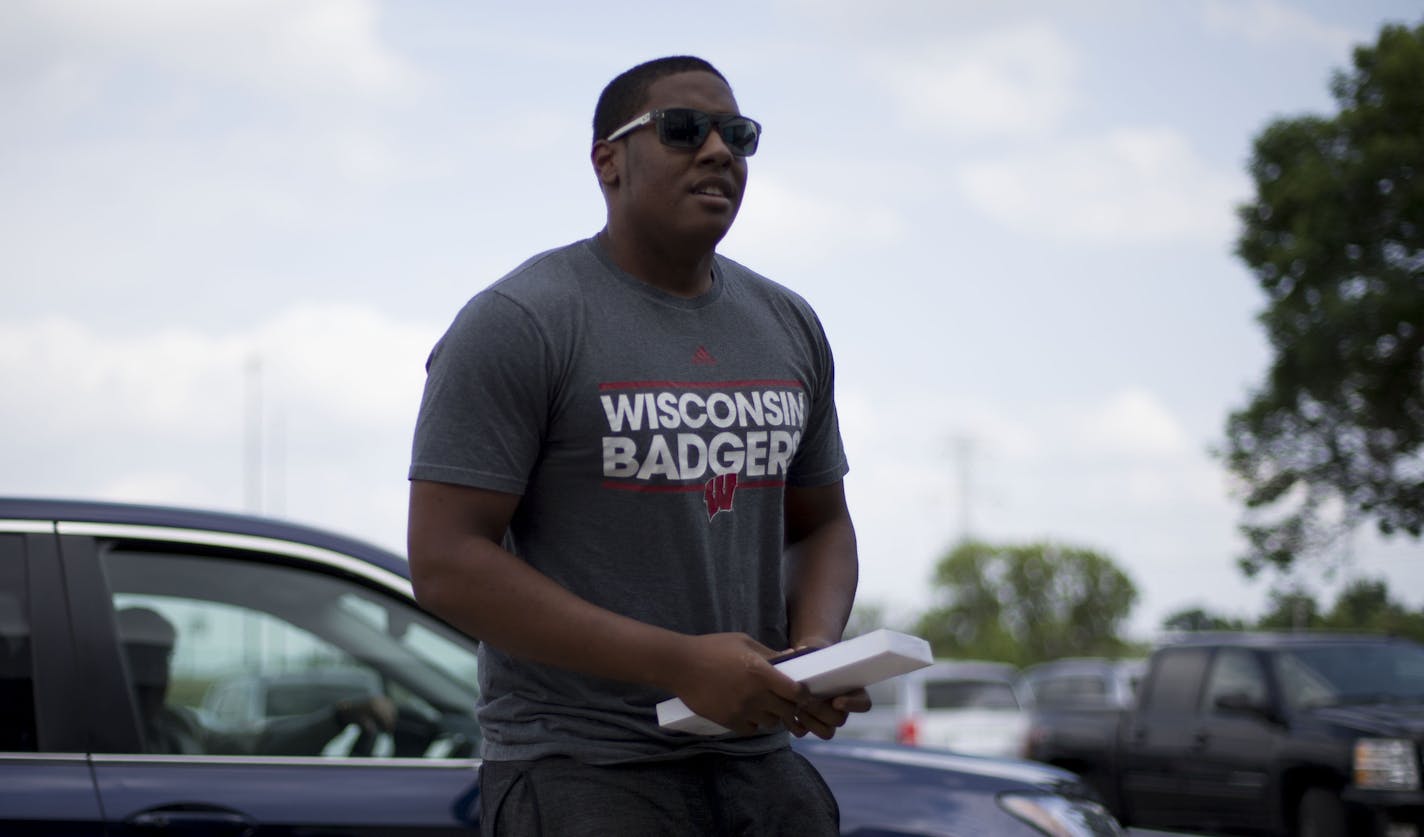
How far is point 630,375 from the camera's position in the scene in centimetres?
250

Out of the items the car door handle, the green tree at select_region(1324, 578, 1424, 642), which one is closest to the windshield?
the car door handle

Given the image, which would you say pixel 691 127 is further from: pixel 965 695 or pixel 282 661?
pixel 965 695

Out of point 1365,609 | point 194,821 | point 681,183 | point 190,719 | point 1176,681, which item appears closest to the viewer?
point 681,183

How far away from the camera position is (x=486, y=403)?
2420 mm

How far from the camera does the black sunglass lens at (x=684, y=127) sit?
259cm

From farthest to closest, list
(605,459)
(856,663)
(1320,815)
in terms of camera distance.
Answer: (1320,815) → (605,459) → (856,663)

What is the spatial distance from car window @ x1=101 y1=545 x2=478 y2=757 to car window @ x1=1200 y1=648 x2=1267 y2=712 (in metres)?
8.96

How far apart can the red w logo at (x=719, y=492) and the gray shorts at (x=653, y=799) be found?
1.18ft

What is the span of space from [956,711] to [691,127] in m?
18.6

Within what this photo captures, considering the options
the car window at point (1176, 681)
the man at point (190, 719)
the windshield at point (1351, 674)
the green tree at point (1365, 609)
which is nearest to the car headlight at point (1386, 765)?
the windshield at point (1351, 674)

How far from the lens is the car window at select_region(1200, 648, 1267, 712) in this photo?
11930 mm

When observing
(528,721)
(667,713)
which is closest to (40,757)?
(528,721)

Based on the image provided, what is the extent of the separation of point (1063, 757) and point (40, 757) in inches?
464

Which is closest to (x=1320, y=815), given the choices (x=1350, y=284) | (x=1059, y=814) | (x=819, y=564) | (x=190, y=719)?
(x=1059, y=814)
